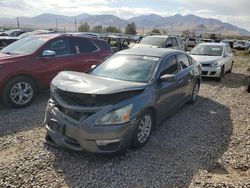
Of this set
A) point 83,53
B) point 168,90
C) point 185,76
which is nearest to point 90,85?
point 168,90

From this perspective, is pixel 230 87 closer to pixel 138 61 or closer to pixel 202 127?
pixel 202 127

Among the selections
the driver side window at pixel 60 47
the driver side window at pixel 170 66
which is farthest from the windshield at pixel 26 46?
the driver side window at pixel 170 66

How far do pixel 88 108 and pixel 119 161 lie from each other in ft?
3.20

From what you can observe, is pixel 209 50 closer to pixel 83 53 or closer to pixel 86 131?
pixel 83 53

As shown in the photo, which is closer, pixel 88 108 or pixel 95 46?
pixel 88 108

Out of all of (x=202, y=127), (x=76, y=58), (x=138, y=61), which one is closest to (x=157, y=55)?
(x=138, y=61)

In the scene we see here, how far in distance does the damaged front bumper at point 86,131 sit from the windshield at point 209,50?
Answer: 9097 mm

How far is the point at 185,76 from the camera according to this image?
638cm

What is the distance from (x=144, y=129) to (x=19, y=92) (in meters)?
3.38

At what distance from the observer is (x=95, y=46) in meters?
8.26

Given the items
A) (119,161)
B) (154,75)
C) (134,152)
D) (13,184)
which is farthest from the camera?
(154,75)

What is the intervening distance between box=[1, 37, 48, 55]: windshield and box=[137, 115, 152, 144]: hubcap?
363 centimetres

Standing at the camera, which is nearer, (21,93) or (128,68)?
(128,68)

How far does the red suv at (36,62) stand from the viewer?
6238 mm
